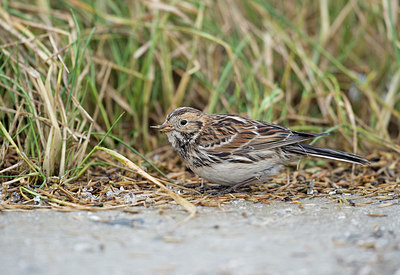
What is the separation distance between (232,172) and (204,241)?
144 centimetres

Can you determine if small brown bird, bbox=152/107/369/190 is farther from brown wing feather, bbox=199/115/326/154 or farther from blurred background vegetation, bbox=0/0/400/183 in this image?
blurred background vegetation, bbox=0/0/400/183

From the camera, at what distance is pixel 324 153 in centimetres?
443

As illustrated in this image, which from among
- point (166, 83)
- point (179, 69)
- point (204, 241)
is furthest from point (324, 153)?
point (179, 69)

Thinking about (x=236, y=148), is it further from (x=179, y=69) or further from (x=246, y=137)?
(x=179, y=69)

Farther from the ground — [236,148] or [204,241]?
[236,148]

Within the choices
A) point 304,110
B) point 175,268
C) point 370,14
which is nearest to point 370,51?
point 370,14

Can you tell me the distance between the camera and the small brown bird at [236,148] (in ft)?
14.4

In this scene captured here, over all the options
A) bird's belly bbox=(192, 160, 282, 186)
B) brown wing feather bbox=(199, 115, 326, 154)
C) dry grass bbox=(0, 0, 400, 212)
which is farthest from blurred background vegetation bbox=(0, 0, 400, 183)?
bird's belly bbox=(192, 160, 282, 186)

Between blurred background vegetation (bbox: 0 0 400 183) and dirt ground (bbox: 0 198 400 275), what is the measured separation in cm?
111

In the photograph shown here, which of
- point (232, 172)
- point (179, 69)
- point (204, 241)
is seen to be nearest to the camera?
point (204, 241)

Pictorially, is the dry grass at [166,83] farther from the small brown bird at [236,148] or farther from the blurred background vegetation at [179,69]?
the small brown bird at [236,148]

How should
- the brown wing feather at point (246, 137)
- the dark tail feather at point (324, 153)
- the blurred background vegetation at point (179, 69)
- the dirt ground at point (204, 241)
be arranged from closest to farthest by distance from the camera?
the dirt ground at point (204, 241) < the dark tail feather at point (324, 153) < the brown wing feather at point (246, 137) < the blurred background vegetation at point (179, 69)

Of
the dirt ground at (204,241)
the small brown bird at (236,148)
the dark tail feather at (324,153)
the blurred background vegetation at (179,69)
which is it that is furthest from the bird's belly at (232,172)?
the blurred background vegetation at (179,69)

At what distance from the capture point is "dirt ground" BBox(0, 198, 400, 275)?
2.61 meters
